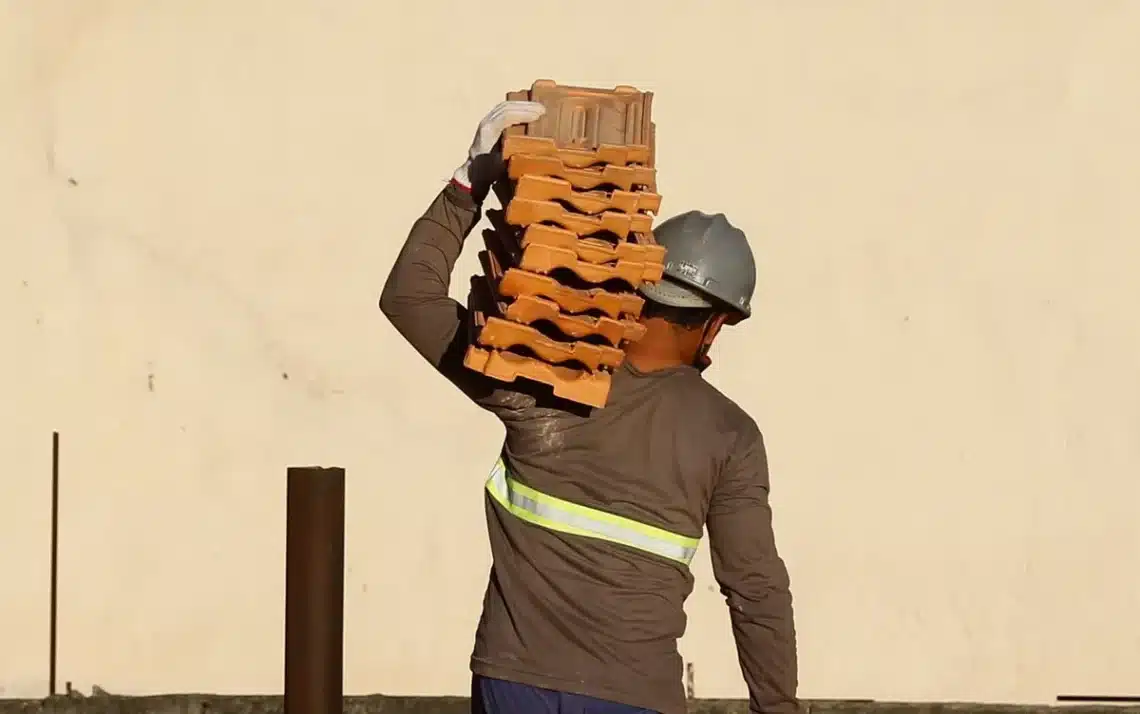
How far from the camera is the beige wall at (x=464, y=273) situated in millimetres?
5602

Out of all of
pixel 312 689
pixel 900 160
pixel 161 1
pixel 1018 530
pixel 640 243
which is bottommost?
pixel 312 689

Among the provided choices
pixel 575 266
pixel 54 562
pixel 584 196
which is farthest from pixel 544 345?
pixel 54 562

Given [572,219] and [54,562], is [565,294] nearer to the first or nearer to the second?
[572,219]

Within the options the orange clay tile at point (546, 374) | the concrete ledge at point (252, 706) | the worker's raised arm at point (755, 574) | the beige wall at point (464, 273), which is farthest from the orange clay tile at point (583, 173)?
the concrete ledge at point (252, 706)

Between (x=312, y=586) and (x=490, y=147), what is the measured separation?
0.96 meters

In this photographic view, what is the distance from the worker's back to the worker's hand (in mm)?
428

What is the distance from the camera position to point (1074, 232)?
575 cm

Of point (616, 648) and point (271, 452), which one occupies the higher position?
point (271, 452)

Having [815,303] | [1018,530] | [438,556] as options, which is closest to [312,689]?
[438,556]

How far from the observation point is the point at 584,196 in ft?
9.41

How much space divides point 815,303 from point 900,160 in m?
0.62

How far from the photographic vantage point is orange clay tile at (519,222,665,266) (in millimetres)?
2803

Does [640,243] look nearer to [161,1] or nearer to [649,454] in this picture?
[649,454]

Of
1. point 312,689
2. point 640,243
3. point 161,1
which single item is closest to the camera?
point 640,243
